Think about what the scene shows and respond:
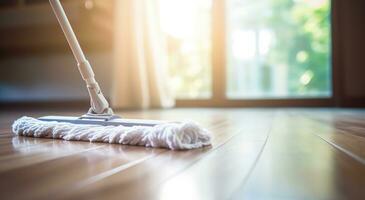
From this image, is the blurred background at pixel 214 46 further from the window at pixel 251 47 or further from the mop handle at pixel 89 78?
the mop handle at pixel 89 78

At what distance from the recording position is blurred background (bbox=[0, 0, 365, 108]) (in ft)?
8.32

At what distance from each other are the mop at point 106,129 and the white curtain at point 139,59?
1619 millimetres

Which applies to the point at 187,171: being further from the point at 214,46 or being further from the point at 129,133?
the point at 214,46

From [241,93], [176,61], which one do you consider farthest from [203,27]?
[241,93]

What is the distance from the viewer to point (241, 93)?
2.81 meters

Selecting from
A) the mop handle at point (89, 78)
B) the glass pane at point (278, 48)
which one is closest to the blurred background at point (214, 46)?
the glass pane at point (278, 48)

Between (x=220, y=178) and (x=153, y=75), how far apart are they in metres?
2.19

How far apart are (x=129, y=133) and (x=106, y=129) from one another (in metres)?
0.09

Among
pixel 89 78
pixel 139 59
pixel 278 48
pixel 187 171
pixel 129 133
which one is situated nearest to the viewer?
pixel 187 171

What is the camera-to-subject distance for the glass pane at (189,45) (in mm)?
2873

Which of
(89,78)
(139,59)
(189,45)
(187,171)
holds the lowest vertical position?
(187,171)

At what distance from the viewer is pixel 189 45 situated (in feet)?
9.62

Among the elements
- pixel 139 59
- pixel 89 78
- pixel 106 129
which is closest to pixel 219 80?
pixel 139 59

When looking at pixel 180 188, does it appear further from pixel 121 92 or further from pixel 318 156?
pixel 121 92
